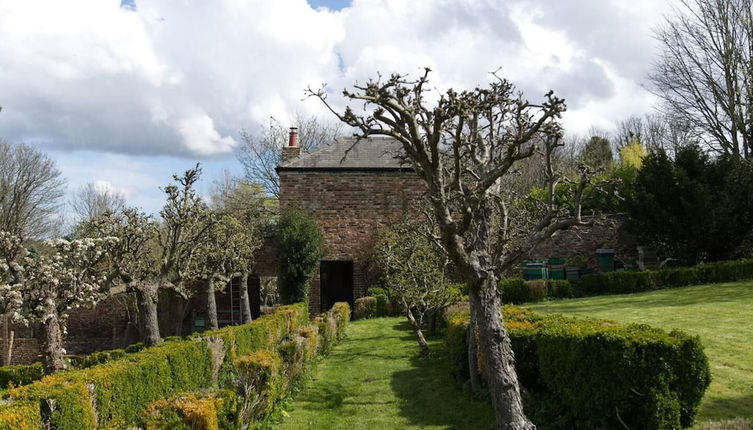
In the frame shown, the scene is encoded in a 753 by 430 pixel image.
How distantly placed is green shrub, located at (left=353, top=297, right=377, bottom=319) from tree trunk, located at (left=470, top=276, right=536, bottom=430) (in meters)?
15.5

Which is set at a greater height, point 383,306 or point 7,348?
point 383,306

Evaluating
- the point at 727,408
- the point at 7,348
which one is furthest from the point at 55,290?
the point at 7,348

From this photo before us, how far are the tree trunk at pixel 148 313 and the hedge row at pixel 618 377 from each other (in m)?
8.56

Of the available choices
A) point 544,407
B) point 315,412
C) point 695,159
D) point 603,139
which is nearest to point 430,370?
point 315,412

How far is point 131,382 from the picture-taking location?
29.0ft

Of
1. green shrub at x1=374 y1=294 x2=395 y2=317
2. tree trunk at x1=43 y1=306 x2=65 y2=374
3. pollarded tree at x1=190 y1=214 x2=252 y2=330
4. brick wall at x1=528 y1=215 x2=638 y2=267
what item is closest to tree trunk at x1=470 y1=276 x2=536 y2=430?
tree trunk at x1=43 y1=306 x2=65 y2=374

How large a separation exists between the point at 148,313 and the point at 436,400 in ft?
23.7

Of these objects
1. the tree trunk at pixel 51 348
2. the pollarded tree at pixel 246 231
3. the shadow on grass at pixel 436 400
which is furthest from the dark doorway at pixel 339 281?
the tree trunk at pixel 51 348

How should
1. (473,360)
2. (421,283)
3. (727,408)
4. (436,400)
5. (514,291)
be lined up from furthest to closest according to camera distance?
(514,291), (421,283), (436,400), (473,360), (727,408)

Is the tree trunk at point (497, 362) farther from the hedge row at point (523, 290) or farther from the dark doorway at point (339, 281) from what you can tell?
the dark doorway at point (339, 281)

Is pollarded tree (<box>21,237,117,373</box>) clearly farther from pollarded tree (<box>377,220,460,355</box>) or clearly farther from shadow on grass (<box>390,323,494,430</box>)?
pollarded tree (<box>377,220,460,355</box>)

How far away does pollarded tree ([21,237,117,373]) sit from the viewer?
9977mm

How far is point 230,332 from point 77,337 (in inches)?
547

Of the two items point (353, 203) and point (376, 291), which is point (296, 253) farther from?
point (376, 291)
